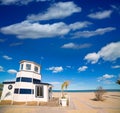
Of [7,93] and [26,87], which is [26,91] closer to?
[26,87]

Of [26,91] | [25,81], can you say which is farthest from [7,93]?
[25,81]

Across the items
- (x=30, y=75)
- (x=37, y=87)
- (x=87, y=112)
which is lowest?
(x=87, y=112)

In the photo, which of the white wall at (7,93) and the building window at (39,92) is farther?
the building window at (39,92)

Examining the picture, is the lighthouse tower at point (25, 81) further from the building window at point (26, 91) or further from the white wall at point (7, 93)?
the white wall at point (7, 93)

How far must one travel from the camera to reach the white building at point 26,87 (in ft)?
86.7

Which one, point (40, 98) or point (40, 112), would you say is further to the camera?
point (40, 98)

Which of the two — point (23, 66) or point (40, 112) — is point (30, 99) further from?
point (40, 112)

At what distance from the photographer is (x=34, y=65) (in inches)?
1136

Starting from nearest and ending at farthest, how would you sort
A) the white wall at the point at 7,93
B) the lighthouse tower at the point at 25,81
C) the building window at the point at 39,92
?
the lighthouse tower at the point at 25,81, the white wall at the point at 7,93, the building window at the point at 39,92

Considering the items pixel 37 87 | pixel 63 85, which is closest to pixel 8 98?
pixel 37 87

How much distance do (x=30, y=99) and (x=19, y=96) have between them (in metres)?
1.56

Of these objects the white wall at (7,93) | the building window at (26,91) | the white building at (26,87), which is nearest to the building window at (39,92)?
the white building at (26,87)

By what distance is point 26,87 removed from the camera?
87.9ft

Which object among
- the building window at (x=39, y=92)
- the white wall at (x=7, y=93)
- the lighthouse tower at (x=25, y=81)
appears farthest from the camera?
the building window at (x=39, y=92)
